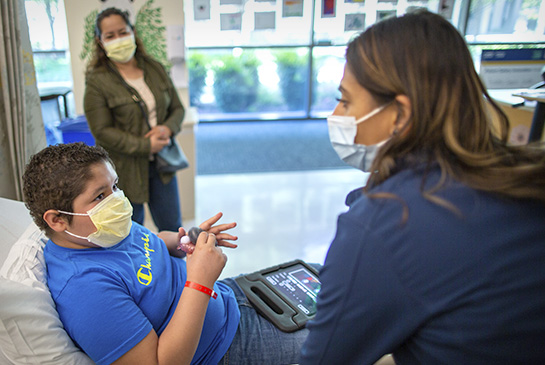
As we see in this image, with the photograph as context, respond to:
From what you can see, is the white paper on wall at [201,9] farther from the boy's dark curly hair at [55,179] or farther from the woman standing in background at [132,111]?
the boy's dark curly hair at [55,179]

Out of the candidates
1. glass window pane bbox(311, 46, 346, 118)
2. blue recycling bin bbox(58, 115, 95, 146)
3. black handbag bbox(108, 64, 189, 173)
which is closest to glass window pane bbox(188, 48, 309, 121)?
glass window pane bbox(311, 46, 346, 118)

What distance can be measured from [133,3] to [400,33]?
7.54 ft

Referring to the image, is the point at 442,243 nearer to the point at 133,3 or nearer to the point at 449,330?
the point at 449,330

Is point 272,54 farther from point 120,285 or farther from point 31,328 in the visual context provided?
point 31,328

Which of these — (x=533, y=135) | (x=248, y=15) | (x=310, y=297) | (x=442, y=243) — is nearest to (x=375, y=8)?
(x=248, y=15)

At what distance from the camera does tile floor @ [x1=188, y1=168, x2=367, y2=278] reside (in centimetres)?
262

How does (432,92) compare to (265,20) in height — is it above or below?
below

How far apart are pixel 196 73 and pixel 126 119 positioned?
380 centimetres

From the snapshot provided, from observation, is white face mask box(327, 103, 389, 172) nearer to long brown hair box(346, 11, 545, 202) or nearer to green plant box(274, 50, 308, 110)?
long brown hair box(346, 11, 545, 202)

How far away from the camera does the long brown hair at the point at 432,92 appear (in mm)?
726

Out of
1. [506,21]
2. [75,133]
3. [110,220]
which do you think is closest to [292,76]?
[506,21]

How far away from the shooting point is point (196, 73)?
561 cm

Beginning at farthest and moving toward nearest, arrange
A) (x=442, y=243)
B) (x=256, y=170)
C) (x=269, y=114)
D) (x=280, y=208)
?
(x=269, y=114) → (x=256, y=170) → (x=280, y=208) → (x=442, y=243)

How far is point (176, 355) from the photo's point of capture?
92 cm
